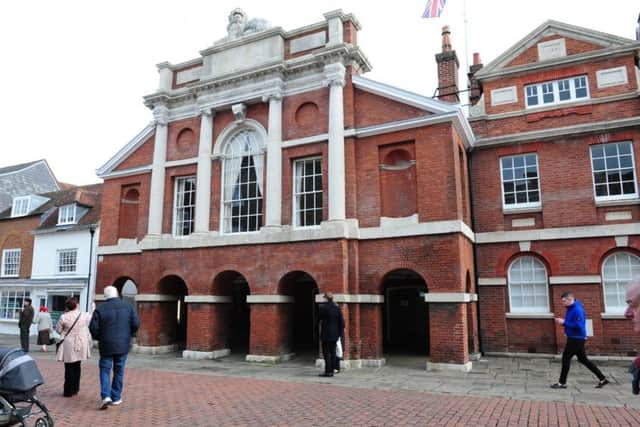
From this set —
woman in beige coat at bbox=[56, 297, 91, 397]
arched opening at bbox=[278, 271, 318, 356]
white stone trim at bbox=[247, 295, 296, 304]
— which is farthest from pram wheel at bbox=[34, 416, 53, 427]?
arched opening at bbox=[278, 271, 318, 356]

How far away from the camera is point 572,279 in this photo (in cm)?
1433

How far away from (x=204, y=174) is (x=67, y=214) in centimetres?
1224

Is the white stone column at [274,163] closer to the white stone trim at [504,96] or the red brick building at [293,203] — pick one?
the red brick building at [293,203]

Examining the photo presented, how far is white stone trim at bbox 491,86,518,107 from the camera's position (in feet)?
53.4

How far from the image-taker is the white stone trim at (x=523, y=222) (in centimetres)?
1518

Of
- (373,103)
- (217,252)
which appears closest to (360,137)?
(373,103)

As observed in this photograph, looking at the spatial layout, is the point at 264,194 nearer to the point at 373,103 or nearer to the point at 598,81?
the point at 373,103

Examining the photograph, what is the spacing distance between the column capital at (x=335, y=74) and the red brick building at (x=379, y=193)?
0.07 meters

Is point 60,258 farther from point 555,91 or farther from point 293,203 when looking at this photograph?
point 555,91

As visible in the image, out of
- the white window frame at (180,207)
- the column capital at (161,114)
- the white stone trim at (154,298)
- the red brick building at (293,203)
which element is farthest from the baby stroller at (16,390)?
Result: the column capital at (161,114)

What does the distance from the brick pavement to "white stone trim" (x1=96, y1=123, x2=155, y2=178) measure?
425 inches

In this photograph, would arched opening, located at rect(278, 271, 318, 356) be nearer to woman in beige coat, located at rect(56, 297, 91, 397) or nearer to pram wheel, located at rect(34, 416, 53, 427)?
woman in beige coat, located at rect(56, 297, 91, 397)

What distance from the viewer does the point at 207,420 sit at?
23.7 ft

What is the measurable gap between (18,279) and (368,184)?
69.3 feet
